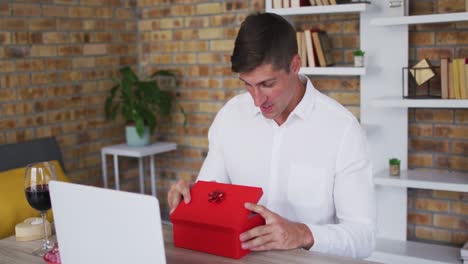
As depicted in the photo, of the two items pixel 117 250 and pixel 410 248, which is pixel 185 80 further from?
pixel 117 250

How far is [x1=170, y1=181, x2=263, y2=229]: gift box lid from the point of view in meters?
1.37

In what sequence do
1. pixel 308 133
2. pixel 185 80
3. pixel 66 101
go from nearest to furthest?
pixel 308 133, pixel 66 101, pixel 185 80

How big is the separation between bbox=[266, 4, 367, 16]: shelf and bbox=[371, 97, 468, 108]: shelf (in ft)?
1.70

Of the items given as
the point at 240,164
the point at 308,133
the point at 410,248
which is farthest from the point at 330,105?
the point at 410,248

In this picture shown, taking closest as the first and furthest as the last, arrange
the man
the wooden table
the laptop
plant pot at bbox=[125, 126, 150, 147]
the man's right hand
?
the laptop, the wooden table, the man's right hand, the man, plant pot at bbox=[125, 126, 150, 147]

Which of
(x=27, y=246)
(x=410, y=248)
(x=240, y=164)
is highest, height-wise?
(x=240, y=164)

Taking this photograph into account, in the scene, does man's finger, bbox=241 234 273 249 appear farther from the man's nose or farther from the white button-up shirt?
the man's nose

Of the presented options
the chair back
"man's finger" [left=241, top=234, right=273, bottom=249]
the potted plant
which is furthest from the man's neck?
the potted plant

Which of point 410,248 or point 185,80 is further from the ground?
point 185,80

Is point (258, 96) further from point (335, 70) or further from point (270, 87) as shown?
point (335, 70)

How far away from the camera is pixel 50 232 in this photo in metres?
1.70

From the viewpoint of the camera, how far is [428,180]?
2879 mm

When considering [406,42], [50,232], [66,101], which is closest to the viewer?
[50,232]

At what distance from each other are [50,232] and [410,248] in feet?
6.92
